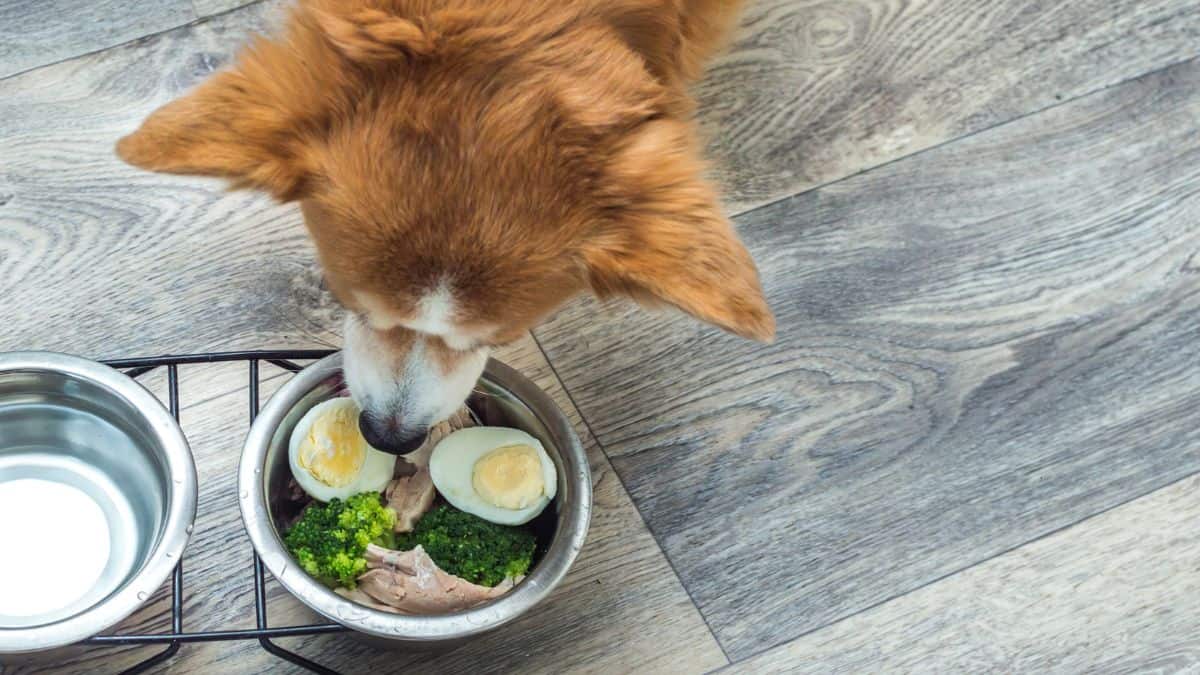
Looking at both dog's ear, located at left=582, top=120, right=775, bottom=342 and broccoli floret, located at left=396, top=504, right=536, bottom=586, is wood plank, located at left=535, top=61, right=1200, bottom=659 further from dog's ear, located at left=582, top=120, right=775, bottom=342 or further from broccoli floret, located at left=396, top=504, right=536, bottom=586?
dog's ear, located at left=582, top=120, right=775, bottom=342

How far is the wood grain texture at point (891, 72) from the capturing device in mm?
1858

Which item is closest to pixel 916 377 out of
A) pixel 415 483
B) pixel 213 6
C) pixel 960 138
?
pixel 960 138

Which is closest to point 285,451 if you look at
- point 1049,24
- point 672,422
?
point 672,422

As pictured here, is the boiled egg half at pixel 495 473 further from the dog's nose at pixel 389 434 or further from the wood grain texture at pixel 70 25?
the wood grain texture at pixel 70 25

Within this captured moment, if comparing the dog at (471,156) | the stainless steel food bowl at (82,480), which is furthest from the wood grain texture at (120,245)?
the dog at (471,156)

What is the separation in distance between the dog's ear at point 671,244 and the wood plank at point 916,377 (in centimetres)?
57

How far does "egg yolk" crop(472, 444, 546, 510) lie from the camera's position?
53.2 inches

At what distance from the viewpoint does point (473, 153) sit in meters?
1.04

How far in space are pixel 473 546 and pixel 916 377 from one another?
2.54ft

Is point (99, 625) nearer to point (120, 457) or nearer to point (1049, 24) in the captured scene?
point (120, 457)

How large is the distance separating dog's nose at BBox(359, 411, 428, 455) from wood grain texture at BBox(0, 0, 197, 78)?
3.02ft

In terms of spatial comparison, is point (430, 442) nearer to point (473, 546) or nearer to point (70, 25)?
point (473, 546)

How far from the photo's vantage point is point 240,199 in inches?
67.7

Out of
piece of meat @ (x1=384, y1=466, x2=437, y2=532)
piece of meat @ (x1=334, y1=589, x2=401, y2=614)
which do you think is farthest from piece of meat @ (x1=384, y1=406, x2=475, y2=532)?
piece of meat @ (x1=334, y1=589, x2=401, y2=614)
